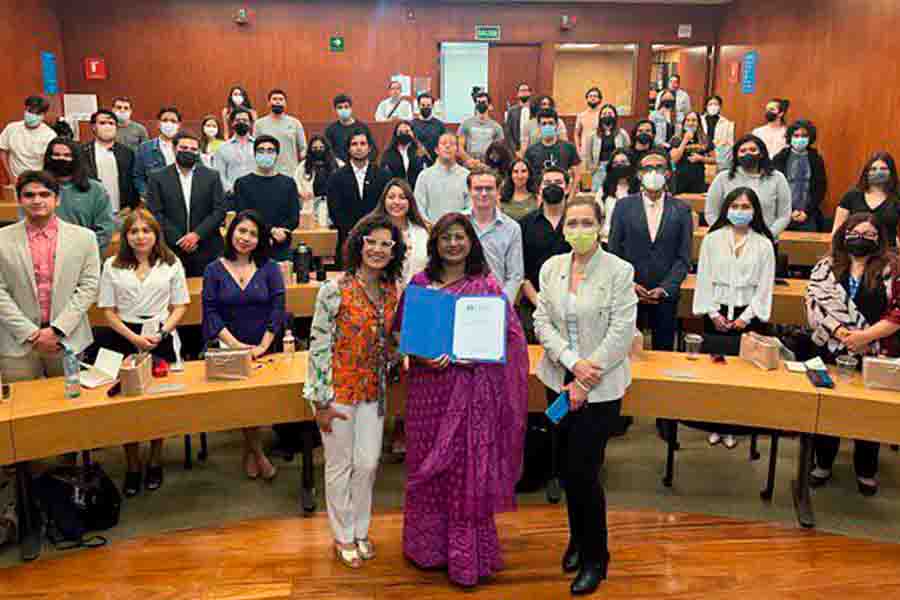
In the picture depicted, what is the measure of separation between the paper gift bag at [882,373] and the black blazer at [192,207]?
13.3 feet

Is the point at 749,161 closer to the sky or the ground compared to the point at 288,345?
closer to the sky

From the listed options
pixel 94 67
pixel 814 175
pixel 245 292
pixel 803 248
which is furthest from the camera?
pixel 94 67

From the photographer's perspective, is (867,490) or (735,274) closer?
(867,490)

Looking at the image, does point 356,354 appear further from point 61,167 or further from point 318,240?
point 318,240

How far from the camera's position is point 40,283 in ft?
12.8

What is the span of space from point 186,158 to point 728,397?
12.3 feet

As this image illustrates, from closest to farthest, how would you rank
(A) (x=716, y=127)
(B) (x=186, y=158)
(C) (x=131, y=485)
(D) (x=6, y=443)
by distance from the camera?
(D) (x=6, y=443)
(C) (x=131, y=485)
(B) (x=186, y=158)
(A) (x=716, y=127)

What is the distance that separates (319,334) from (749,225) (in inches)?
106

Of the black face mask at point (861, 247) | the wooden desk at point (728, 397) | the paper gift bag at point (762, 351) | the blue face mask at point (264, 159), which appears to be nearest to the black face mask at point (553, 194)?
the wooden desk at point (728, 397)

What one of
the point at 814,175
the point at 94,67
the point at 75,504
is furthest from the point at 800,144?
the point at 94,67

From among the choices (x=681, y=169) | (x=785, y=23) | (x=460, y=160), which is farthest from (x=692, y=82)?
(x=460, y=160)

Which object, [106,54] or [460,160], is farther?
[106,54]

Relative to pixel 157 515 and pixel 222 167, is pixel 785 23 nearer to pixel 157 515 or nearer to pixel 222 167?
pixel 222 167

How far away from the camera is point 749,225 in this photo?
455 centimetres
